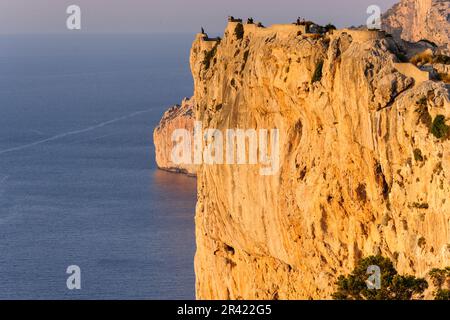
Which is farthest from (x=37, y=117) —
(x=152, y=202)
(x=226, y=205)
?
(x=226, y=205)

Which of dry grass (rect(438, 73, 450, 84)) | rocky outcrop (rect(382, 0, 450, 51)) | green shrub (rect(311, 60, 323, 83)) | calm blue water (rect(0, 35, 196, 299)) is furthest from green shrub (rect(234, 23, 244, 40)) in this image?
rocky outcrop (rect(382, 0, 450, 51))

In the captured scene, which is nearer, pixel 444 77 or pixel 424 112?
pixel 424 112

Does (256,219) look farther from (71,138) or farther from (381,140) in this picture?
(71,138)

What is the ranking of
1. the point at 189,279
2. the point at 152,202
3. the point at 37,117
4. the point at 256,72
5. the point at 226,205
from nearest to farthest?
the point at 256,72, the point at 226,205, the point at 189,279, the point at 152,202, the point at 37,117

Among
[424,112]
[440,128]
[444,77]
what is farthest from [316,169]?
[440,128]

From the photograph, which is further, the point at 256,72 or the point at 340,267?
the point at 256,72

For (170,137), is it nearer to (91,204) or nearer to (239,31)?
(91,204)

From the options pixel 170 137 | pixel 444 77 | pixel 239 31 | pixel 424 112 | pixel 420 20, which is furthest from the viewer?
pixel 170 137
